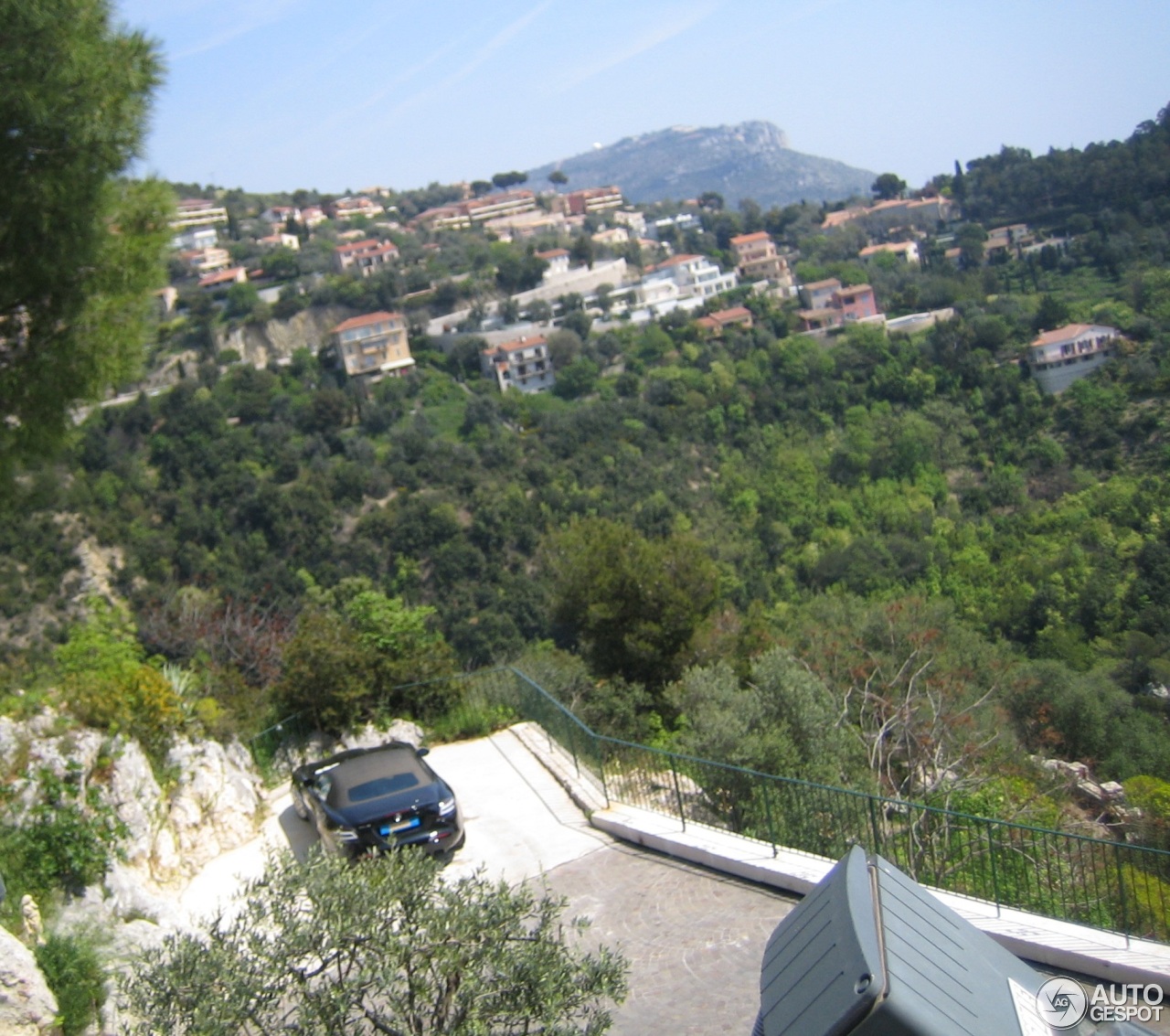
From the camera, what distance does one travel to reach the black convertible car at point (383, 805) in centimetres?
737

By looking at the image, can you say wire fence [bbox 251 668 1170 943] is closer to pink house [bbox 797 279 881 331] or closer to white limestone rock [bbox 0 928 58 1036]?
white limestone rock [bbox 0 928 58 1036]

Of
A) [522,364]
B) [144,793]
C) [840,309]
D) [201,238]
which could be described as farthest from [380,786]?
[201,238]

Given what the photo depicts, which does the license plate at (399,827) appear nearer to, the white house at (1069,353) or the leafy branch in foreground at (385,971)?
the leafy branch in foreground at (385,971)

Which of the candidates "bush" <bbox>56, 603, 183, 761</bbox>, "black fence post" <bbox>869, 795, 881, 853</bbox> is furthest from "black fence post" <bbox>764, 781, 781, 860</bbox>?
"bush" <bbox>56, 603, 183, 761</bbox>

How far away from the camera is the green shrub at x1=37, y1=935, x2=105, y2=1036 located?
502 cm

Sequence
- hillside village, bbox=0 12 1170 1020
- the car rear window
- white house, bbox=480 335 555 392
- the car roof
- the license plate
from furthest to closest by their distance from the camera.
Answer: white house, bbox=480 335 555 392, the car roof, the car rear window, hillside village, bbox=0 12 1170 1020, the license plate

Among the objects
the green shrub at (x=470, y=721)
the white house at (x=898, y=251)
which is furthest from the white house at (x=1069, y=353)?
the green shrub at (x=470, y=721)

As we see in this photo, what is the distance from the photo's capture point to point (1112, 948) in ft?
15.4

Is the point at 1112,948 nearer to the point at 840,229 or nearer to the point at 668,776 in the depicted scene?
the point at 668,776

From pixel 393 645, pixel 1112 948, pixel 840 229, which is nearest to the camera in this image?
pixel 1112 948

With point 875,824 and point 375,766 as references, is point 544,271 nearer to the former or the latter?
point 375,766

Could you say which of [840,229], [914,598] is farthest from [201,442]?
[840,229]

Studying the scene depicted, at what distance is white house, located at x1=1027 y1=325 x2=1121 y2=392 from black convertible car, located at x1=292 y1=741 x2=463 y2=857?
37.7m

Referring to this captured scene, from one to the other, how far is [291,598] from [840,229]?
221 ft
